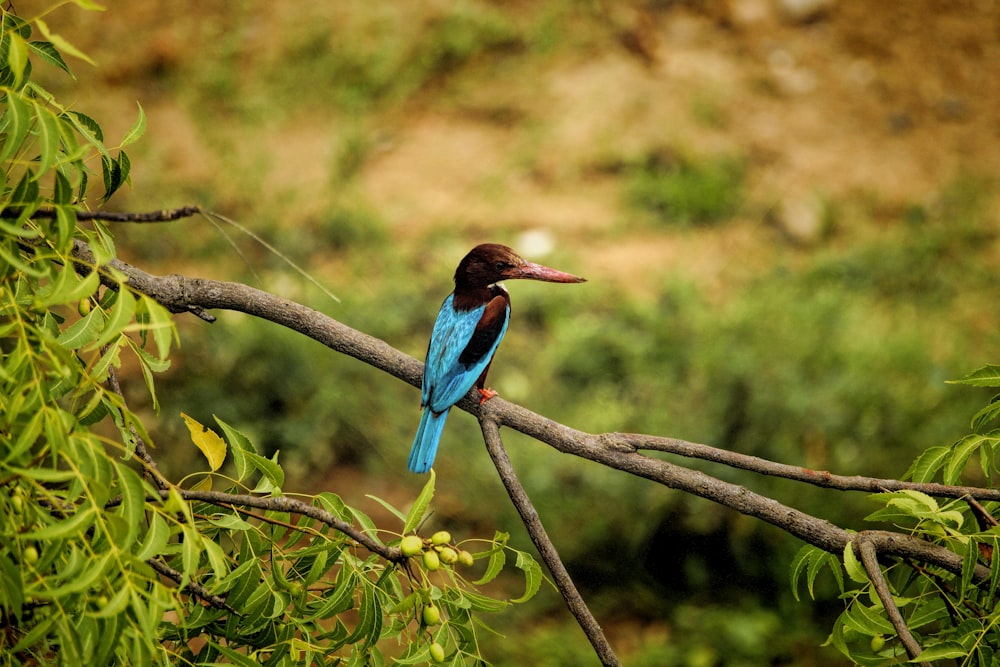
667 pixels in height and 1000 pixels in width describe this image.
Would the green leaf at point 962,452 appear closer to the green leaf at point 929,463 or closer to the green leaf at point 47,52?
the green leaf at point 929,463

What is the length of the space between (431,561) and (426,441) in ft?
4.13

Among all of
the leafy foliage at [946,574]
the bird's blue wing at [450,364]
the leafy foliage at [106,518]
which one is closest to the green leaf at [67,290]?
the leafy foliage at [106,518]

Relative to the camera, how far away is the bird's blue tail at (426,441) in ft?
8.82

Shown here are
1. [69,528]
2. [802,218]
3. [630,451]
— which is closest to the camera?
[69,528]

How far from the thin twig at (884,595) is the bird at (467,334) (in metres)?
1.12

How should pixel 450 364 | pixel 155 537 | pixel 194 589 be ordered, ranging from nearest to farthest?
pixel 155 537
pixel 194 589
pixel 450 364

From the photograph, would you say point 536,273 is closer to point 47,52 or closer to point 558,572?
point 558,572

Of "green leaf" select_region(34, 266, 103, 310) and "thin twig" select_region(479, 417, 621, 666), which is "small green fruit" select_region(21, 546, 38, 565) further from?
"thin twig" select_region(479, 417, 621, 666)

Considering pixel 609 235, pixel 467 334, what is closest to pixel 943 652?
pixel 467 334

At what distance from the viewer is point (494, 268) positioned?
277cm

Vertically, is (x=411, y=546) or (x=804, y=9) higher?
(x=411, y=546)

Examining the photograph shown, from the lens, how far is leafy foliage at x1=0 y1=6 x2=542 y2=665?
1.09m

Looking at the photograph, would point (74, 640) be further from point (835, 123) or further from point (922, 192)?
point (835, 123)

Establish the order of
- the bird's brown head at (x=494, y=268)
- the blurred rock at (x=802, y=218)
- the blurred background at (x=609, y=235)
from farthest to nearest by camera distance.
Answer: the blurred rock at (x=802, y=218) < the blurred background at (x=609, y=235) < the bird's brown head at (x=494, y=268)
